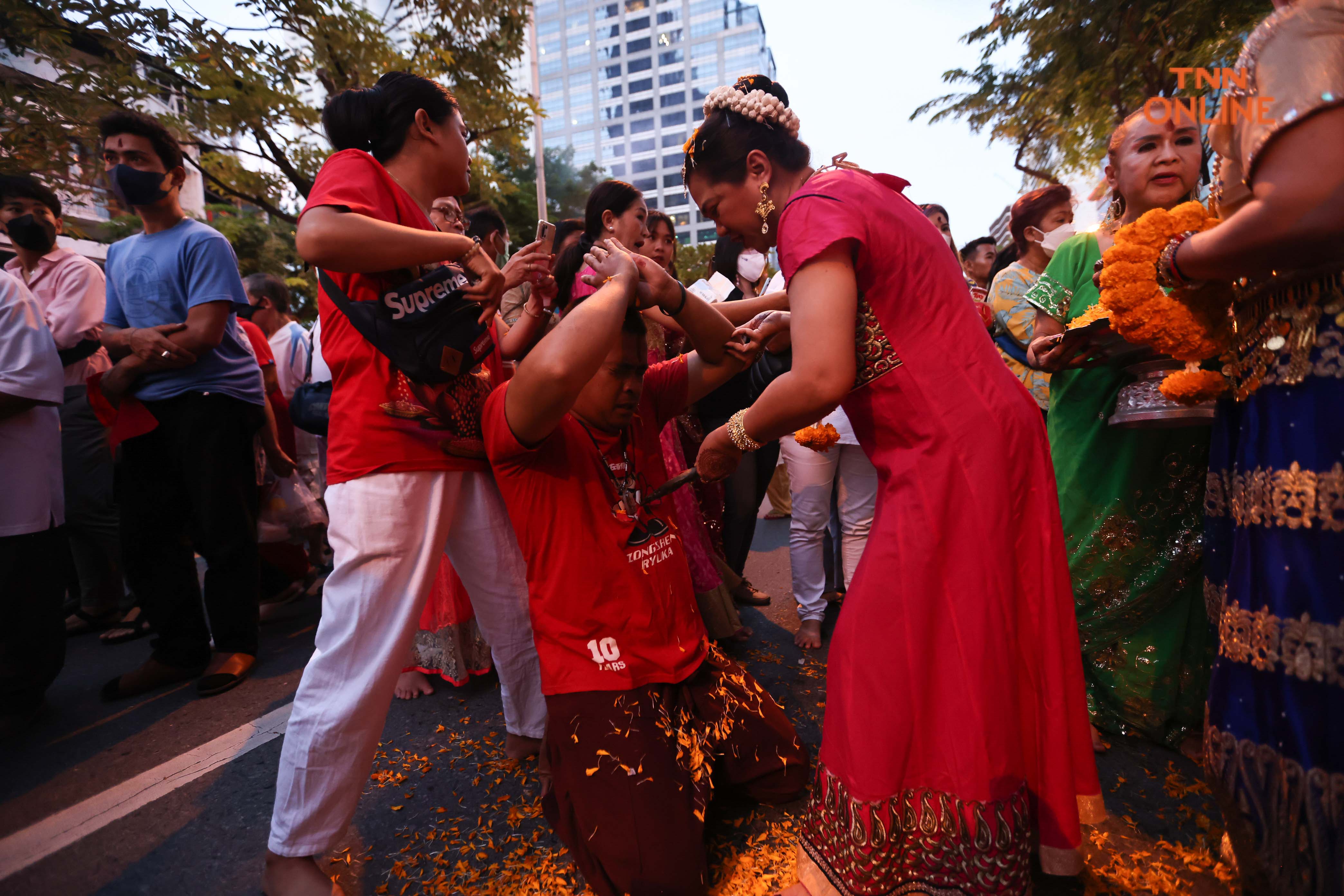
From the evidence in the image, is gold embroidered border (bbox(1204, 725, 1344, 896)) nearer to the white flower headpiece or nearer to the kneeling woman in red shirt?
the kneeling woman in red shirt

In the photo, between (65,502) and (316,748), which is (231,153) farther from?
(316,748)

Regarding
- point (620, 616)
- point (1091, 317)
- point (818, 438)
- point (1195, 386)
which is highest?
point (1091, 317)

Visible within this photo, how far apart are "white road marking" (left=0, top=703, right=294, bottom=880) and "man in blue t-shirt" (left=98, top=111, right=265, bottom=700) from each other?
0.54 meters

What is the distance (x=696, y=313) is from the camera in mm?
1905

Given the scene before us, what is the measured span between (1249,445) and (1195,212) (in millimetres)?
623

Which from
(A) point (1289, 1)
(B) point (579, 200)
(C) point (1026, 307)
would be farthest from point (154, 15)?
(B) point (579, 200)

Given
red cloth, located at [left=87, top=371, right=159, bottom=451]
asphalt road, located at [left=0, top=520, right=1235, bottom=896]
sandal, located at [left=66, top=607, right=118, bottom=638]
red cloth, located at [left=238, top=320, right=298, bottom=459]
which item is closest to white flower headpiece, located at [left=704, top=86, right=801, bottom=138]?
asphalt road, located at [left=0, top=520, right=1235, bottom=896]

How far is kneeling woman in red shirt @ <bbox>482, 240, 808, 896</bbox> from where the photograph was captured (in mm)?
1533

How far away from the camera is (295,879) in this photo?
1.51 metres

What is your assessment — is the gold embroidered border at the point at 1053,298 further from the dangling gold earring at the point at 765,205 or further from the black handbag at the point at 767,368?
the dangling gold earring at the point at 765,205

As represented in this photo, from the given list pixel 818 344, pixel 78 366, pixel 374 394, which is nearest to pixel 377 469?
pixel 374 394

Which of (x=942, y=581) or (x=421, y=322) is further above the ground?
(x=421, y=322)

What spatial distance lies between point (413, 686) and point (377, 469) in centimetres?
163

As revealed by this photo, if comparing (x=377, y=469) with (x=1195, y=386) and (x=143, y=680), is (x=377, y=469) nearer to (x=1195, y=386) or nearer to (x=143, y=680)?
(x=1195, y=386)
